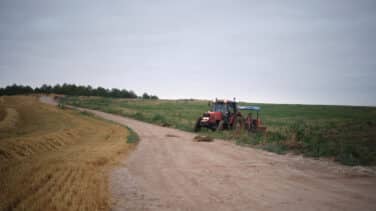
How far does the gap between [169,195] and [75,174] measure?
→ 2569 millimetres

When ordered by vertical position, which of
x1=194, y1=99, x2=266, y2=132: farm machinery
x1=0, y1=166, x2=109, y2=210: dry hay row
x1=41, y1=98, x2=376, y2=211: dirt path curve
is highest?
x1=194, y1=99, x2=266, y2=132: farm machinery

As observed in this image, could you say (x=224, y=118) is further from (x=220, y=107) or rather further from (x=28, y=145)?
(x=28, y=145)

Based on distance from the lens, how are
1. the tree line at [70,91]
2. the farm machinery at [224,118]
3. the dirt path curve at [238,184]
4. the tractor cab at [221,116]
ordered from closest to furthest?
the dirt path curve at [238,184]
the farm machinery at [224,118]
the tractor cab at [221,116]
the tree line at [70,91]

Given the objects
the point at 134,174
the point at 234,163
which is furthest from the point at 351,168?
the point at 134,174

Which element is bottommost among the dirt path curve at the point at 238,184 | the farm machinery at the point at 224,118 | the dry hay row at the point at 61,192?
the dirt path curve at the point at 238,184

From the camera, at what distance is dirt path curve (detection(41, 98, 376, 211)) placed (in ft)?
17.2

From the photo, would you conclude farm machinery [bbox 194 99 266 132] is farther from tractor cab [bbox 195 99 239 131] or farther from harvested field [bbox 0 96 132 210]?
harvested field [bbox 0 96 132 210]

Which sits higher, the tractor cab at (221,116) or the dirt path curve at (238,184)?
the tractor cab at (221,116)

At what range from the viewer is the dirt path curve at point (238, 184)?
5254 millimetres

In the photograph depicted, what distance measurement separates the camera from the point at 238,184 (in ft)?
21.9

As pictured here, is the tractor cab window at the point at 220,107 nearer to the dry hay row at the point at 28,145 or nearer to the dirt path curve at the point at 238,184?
the dirt path curve at the point at 238,184

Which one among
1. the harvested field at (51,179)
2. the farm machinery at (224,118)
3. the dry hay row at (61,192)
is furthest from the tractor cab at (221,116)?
the dry hay row at (61,192)

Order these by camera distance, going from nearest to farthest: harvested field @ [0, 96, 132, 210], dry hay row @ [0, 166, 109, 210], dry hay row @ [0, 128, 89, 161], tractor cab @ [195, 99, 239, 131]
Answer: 1. dry hay row @ [0, 166, 109, 210]
2. harvested field @ [0, 96, 132, 210]
3. dry hay row @ [0, 128, 89, 161]
4. tractor cab @ [195, 99, 239, 131]

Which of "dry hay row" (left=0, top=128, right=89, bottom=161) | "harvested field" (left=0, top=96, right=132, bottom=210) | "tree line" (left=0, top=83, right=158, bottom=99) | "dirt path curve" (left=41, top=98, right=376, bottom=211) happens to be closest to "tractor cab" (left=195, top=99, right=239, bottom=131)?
"dirt path curve" (left=41, top=98, right=376, bottom=211)
